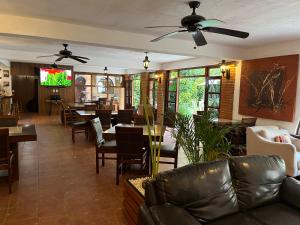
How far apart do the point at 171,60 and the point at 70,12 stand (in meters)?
5.72

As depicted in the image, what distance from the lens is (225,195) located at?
76.7 inches

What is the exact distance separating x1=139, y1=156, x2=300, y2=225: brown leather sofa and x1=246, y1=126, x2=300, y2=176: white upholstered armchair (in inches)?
63.3

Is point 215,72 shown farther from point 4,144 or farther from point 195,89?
point 4,144

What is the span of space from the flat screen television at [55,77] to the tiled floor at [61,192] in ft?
21.5

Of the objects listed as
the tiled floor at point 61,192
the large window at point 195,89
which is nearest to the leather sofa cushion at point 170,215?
the tiled floor at point 61,192

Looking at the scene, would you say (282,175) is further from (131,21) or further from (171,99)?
(171,99)

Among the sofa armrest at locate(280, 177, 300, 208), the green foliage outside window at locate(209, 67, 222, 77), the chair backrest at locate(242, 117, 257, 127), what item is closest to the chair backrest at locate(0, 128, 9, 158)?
the sofa armrest at locate(280, 177, 300, 208)

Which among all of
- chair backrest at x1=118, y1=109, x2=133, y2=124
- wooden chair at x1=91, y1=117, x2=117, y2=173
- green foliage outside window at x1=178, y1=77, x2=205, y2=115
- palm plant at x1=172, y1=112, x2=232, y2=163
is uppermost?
green foliage outside window at x1=178, y1=77, x2=205, y2=115

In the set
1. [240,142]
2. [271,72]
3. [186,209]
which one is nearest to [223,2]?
[186,209]

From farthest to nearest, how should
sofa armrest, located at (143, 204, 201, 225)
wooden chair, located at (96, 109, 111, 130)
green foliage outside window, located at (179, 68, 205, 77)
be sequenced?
green foliage outside window, located at (179, 68, 205, 77), wooden chair, located at (96, 109, 111, 130), sofa armrest, located at (143, 204, 201, 225)

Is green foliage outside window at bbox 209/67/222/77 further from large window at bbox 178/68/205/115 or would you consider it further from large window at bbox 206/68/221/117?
large window at bbox 178/68/205/115

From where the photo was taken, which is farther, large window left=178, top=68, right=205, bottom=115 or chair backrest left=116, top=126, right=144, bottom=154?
large window left=178, top=68, right=205, bottom=115

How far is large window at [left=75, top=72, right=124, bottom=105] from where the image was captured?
12141 mm

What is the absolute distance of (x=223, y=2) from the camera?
2.84 meters
